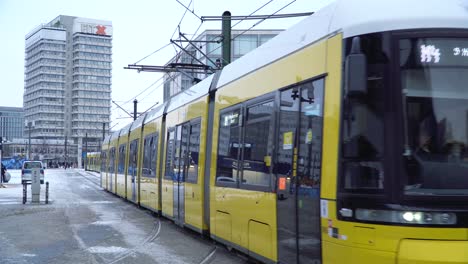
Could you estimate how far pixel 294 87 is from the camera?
22.5ft

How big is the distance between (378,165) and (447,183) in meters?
0.61

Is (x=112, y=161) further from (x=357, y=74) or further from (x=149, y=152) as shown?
(x=357, y=74)

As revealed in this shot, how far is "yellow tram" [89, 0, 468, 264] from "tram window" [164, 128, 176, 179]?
20.6 ft

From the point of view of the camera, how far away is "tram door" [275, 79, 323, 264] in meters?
5.98

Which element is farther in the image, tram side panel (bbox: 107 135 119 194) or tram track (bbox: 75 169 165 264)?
tram side panel (bbox: 107 135 119 194)

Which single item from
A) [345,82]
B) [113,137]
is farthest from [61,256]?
[113,137]

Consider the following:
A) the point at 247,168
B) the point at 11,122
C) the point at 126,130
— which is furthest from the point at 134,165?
the point at 11,122

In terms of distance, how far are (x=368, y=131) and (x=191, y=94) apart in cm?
796

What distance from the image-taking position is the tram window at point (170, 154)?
13909 mm

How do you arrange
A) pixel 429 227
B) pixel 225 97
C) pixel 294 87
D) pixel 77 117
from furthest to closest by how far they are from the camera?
1. pixel 77 117
2. pixel 225 97
3. pixel 294 87
4. pixel 429 227

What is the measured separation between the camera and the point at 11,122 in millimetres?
132000

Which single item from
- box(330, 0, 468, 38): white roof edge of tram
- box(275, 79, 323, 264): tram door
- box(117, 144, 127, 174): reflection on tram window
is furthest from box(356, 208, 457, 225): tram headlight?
box(117, 144, 127, 174): reflection on tram window

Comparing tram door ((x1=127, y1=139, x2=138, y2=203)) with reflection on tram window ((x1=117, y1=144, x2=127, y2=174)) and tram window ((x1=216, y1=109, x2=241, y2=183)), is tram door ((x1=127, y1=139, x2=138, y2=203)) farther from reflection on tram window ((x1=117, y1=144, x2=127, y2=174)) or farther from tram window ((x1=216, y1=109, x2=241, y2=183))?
tram window ((x1=216, y1=109, x2=241, y2=183))

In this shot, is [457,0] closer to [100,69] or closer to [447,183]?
[447,183]
